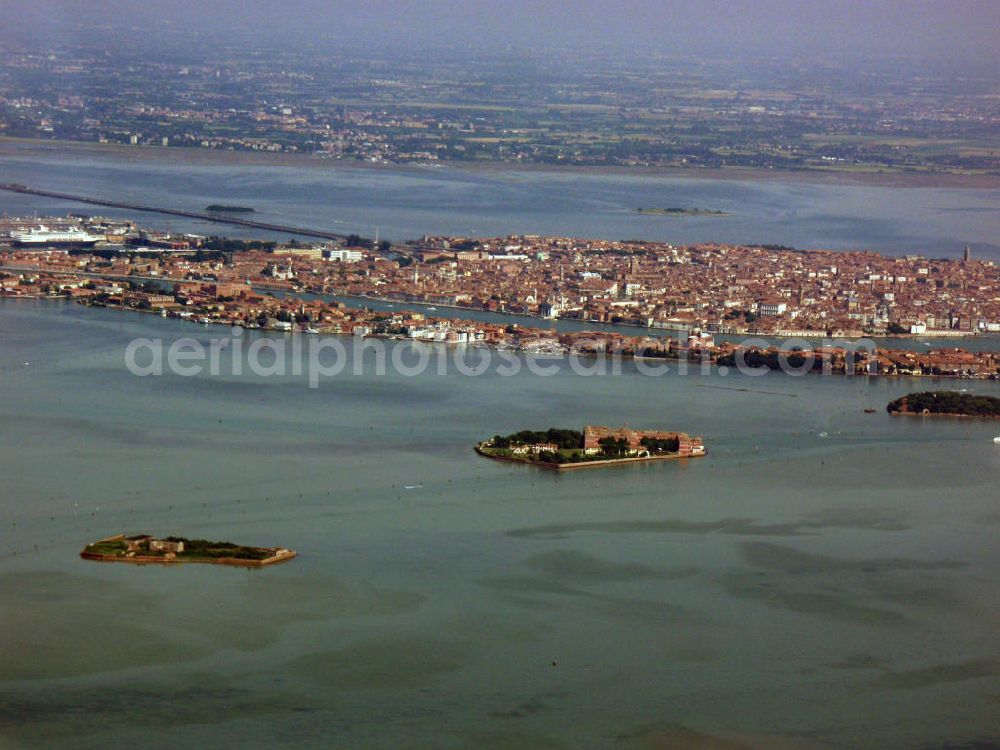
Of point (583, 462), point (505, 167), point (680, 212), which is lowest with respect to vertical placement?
point (583, 462)

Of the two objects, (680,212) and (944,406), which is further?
(680,212)

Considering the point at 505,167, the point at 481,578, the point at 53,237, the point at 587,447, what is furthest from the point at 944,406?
the point at 505,167

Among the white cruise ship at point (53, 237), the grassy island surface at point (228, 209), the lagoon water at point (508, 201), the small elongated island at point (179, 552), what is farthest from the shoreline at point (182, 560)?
the grassy island surface at point (228, 209)

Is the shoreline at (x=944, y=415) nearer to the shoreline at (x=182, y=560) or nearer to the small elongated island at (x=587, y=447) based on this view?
the small elongated island at (x=587, y=447)

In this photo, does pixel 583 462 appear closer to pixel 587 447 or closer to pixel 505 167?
pixel 587 447

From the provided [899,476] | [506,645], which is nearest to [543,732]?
[506,645]
